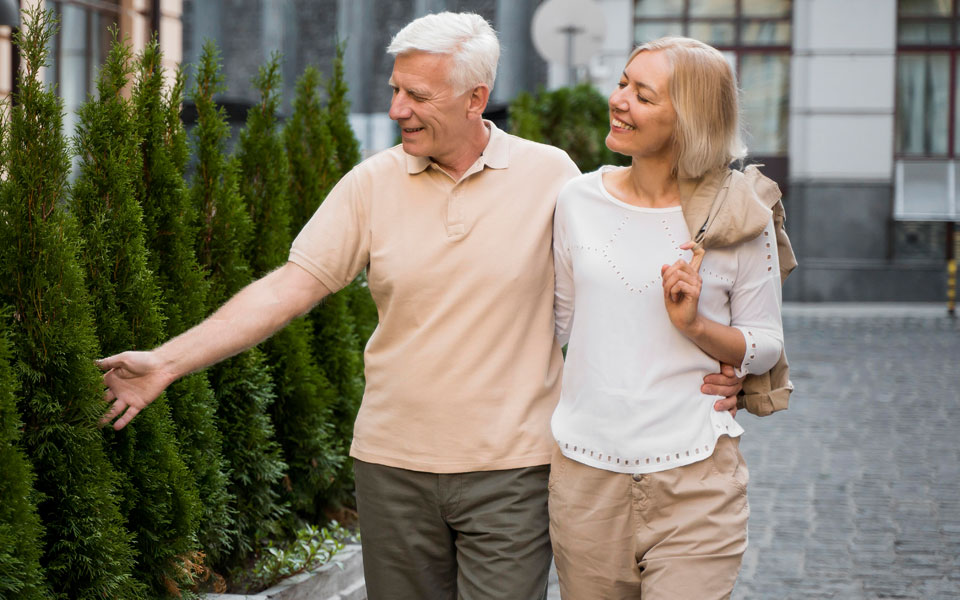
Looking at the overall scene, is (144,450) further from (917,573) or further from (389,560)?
(917,573)

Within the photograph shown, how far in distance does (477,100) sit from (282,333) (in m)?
2.24

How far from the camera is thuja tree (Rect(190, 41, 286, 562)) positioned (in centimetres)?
478

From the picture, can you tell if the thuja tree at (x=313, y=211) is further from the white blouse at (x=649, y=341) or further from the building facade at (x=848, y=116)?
the building facade at (x=848, y=116)

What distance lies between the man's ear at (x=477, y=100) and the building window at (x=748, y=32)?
18.2m

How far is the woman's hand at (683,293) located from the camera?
2.95 m

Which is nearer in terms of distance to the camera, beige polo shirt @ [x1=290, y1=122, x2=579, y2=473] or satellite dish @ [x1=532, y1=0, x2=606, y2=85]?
beige polo shirt @ [x1=290, y1=122, x2=579, y2=473]

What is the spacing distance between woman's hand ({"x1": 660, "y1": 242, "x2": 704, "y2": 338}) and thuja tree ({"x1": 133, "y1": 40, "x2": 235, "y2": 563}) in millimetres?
1809

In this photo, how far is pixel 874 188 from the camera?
66.9 feet

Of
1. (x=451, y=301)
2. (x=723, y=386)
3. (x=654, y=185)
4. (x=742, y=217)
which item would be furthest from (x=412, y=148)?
(x=723, y=386)

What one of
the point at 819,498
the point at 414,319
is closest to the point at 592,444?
the point at 414,319

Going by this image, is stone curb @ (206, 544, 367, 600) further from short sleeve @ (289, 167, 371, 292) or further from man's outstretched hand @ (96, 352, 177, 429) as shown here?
short sleeve @ (289, 167, 371, 292)

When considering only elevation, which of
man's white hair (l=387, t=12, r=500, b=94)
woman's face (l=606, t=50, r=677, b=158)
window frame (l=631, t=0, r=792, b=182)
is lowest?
woman's face (l=606, t=50, r=677, b=158)

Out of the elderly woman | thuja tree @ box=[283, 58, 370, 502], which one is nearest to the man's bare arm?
the elderly woman

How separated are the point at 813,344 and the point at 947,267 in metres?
5.80
